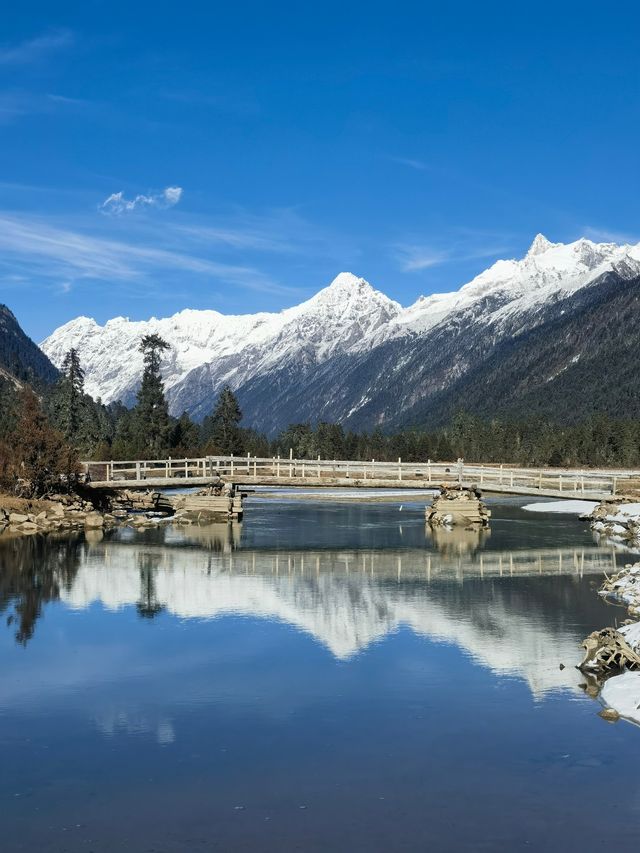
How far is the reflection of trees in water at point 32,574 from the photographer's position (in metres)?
35.9

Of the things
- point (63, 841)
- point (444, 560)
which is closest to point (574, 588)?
point (444, 560)

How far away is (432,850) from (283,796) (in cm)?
337

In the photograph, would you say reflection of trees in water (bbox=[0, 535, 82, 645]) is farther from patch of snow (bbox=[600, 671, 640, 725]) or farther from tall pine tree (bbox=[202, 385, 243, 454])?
tall pine tree (bbox=[202, 385, 243, 454])

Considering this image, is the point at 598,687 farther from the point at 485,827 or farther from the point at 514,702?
the point at 485,827

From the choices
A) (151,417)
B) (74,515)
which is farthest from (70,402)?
(74,515)

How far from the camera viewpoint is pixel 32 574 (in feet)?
151

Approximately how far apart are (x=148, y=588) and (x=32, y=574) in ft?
21.7

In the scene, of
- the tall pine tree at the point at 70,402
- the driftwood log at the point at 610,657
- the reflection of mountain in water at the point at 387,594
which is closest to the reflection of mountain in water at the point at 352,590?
the reflection of mountain in water at the point at 387,594

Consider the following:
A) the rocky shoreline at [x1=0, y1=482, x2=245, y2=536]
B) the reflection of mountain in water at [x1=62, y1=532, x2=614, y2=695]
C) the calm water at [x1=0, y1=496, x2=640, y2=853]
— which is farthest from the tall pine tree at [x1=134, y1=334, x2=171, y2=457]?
the calm water at [x1=0, y1=496, x2=640, y2=853]

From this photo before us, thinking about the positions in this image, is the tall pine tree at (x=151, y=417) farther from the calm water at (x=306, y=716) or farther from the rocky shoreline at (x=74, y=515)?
the calm water at (x=306, y=716)

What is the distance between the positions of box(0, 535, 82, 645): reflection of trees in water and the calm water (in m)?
0.25

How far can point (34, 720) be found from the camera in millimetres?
22688

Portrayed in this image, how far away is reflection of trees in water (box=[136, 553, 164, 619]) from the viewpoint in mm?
37688

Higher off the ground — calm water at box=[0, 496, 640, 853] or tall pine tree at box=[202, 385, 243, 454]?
tall pine tree at box=[202, 385, 243, 454]
